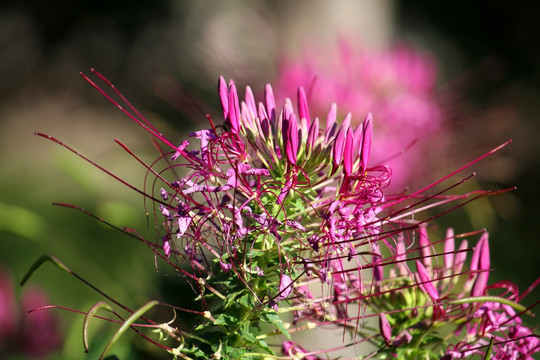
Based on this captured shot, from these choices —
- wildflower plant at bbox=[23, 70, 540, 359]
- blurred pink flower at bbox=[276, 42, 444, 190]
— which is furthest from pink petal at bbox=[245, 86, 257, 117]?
blurred pink flower at bbox=[276, 42, 444, 190]

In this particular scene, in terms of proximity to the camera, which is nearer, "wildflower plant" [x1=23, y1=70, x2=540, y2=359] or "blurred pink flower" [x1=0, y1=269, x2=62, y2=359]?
"wildflower plant" [x1=23, y1=70, x2=540, y2=359]

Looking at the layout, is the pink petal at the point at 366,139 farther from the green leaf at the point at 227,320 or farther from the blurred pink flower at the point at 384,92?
the blurred pink flower at the point at 384,92

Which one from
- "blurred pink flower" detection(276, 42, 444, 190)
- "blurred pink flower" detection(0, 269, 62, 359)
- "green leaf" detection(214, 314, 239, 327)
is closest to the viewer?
"green leaf" detection(214, 314, 239, 327)

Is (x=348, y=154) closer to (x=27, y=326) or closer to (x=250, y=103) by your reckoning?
(x=250, y=103)

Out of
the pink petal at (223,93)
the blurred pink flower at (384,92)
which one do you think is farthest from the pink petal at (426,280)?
the blurred pink flower at (384,92)

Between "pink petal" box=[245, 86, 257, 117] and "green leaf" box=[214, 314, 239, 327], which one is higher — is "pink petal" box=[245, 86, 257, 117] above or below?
above

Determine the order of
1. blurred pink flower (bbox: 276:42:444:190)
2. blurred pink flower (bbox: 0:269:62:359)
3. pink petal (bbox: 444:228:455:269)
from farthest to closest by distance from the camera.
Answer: blurred pink flower (bbox: 276:42:444:190) → blurred pink flower (bbox: 0:269:62:359) → pink petal (bbox: 444:228:455:269)

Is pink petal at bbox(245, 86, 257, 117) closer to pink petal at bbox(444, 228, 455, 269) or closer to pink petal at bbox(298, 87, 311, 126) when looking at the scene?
pink petal at bbox(298, 87, 311, 126)

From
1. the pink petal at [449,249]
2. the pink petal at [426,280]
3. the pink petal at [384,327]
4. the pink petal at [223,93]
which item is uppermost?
the pink petal at [223,93]
